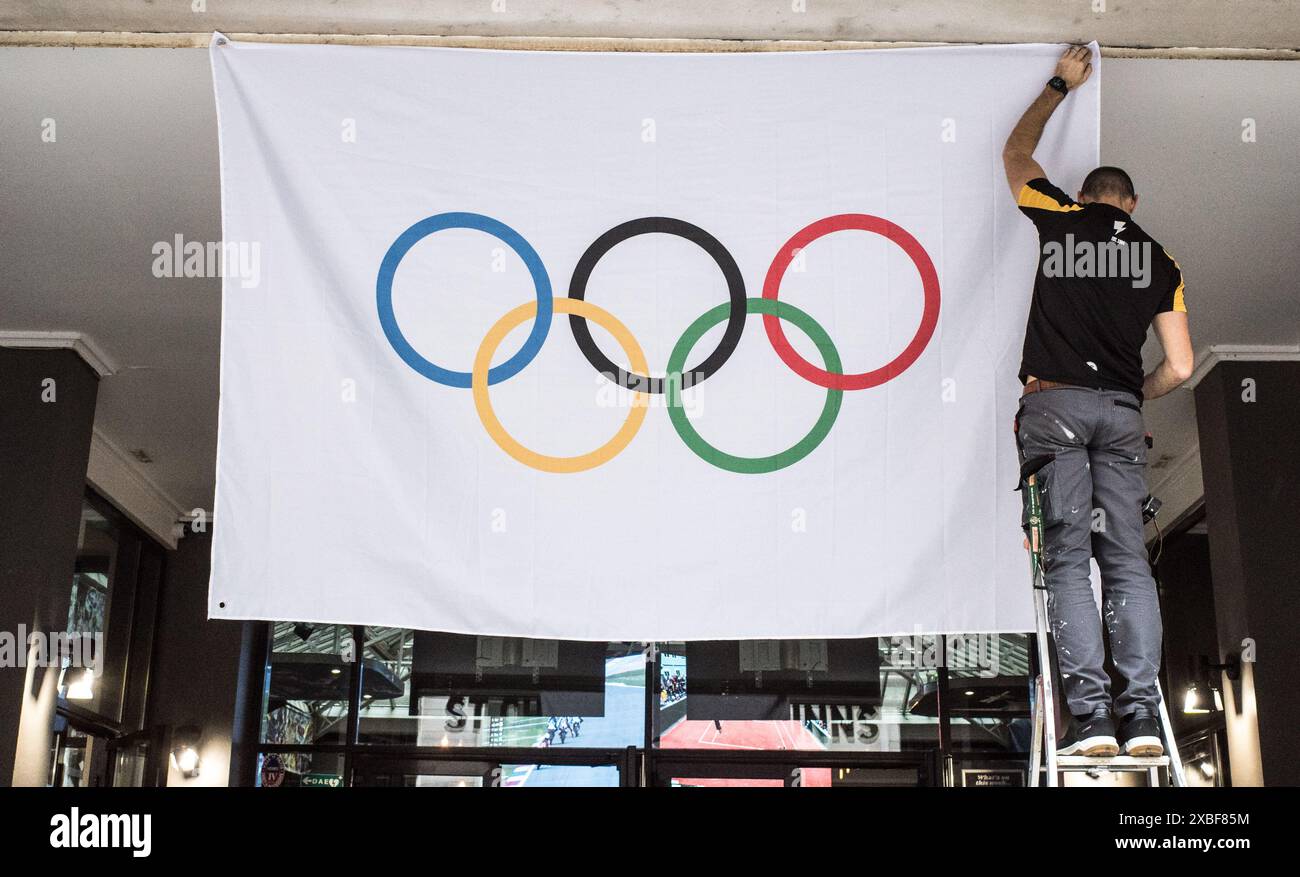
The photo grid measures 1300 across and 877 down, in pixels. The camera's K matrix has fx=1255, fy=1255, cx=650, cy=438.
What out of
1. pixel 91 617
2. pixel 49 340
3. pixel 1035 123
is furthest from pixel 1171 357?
pixel 91 617

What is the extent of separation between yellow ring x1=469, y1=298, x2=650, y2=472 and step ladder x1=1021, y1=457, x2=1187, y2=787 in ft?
3.46

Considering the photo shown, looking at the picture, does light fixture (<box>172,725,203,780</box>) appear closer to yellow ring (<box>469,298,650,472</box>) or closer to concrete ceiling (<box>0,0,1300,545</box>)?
concrete ceiling (<box>0,0,1300,545</box>)

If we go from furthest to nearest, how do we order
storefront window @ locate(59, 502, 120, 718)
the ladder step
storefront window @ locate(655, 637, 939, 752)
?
storefront window @ locate(655, 637, 939, 752) → storefront window @ locate(59, 502, 120, 718) → the ladder step

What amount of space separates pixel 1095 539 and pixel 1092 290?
2.19 feet

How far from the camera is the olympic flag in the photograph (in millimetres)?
3377

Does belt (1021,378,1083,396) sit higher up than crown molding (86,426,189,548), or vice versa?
crown molding (86,426,189,548)

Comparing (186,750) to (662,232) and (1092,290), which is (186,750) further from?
(1092,290)

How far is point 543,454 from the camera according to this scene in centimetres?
344

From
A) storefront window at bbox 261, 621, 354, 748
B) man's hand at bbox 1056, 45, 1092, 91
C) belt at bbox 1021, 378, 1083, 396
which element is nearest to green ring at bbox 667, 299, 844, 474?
belt at bbox 1021, 378, 1083, 396
